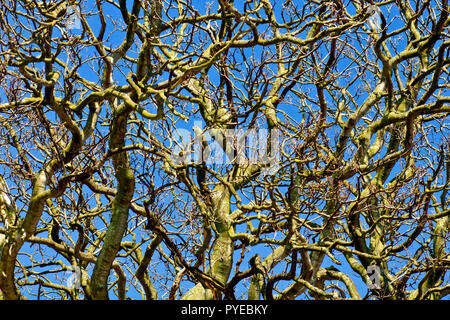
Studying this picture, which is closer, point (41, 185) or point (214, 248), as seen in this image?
point (41, 185)

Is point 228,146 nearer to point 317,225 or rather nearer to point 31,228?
point 317,225

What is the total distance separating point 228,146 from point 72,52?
9.29 ft

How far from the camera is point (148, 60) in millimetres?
8688
